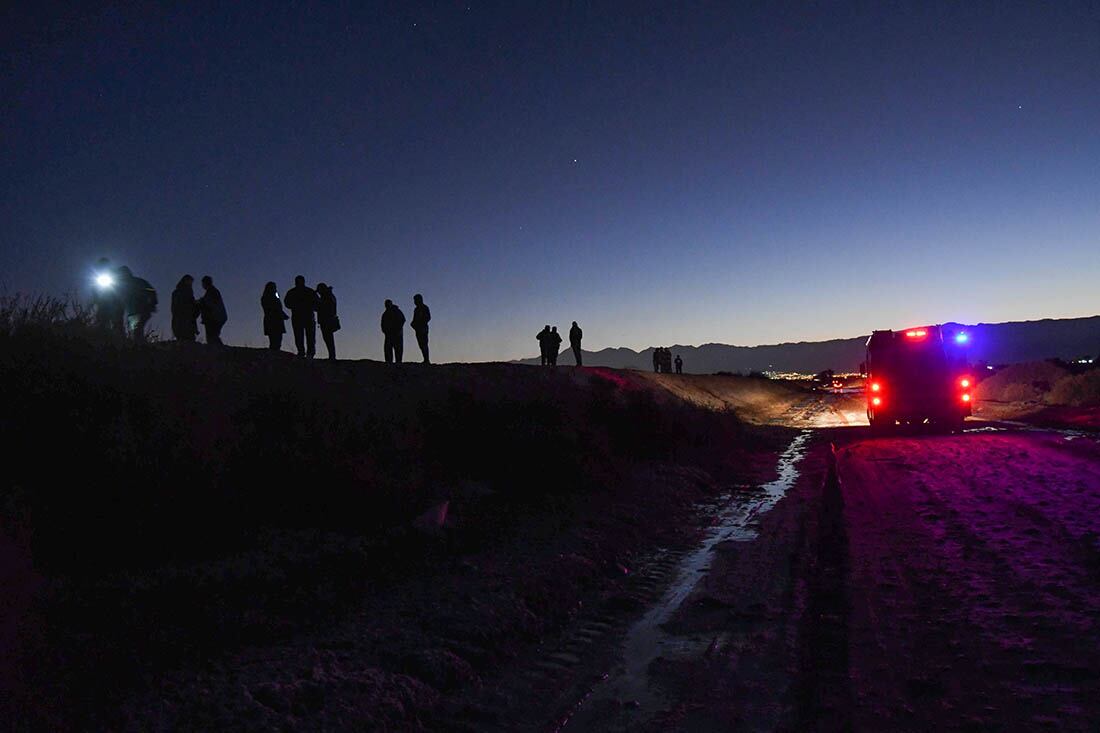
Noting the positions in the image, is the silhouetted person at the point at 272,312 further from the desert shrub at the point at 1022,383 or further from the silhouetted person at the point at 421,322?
the desert shrub at the point at 1022,383

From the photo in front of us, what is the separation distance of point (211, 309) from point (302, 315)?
218cm

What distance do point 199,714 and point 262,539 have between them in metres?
2.74

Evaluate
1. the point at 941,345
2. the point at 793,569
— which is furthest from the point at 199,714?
the point at 941,345

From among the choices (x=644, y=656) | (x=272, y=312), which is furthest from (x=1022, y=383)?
(x=644, y=656)

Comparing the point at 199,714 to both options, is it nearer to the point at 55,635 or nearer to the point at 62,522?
the point at 55,635

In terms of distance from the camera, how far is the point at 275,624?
5254 millimetres

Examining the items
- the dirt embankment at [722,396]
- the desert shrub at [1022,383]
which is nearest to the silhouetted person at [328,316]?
the dirt embankment at [722,396]

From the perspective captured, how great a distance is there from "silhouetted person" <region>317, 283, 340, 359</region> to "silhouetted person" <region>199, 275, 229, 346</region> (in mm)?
2528

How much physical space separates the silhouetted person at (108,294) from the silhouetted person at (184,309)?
2027mm

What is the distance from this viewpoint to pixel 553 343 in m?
34.2

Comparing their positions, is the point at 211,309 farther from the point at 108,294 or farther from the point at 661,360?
the point at 661,360

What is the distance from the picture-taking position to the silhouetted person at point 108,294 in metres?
14.2

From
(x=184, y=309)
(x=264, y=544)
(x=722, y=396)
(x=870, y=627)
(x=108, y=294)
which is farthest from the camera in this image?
(x=722, y=396)

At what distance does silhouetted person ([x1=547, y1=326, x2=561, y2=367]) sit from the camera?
111 ft
